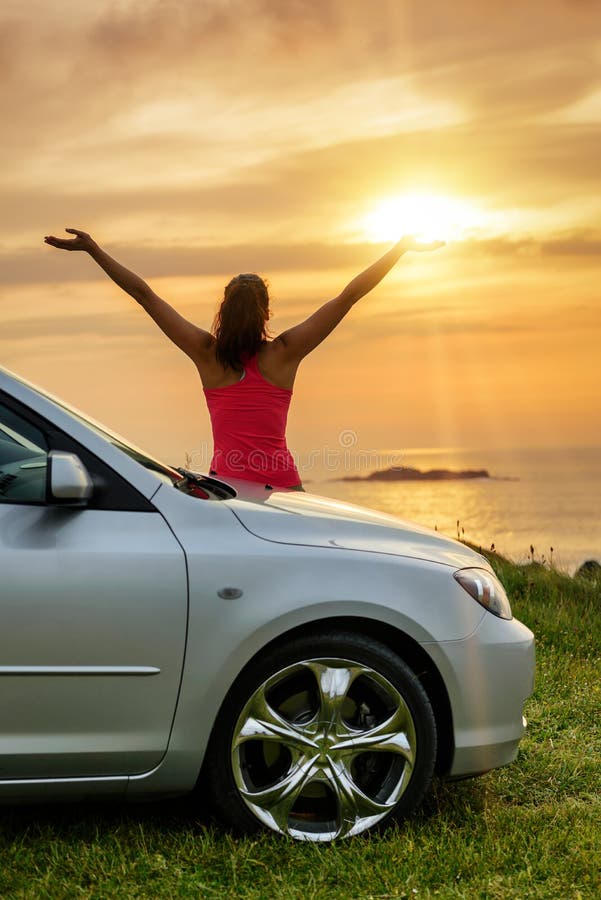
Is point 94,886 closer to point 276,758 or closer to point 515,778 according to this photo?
point 276,758

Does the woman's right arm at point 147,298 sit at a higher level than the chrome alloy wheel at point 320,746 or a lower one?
higher

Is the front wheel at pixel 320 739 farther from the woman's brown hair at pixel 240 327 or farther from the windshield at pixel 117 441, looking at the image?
the woman's brown hair at pixel 240 327

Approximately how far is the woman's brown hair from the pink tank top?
74 mm

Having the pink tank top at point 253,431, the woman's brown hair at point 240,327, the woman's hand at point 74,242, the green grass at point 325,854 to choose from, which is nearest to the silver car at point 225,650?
the green grass at point 325,854

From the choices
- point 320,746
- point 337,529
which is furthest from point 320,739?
point 337,529

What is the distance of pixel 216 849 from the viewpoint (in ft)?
13.0

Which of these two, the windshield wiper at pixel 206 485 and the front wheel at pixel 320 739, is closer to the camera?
the front wheel at pixel 320 739

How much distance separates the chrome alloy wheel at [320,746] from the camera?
3.93 m

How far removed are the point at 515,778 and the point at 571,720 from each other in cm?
118

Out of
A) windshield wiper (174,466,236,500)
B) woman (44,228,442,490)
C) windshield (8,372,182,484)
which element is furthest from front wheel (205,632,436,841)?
woman (44,228,442,490)

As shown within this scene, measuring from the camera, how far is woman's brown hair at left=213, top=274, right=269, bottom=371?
564 centimetres

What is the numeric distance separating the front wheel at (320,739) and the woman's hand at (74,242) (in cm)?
306

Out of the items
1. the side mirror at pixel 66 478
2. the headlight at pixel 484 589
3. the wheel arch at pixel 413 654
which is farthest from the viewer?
the headlight at pixel 484 589

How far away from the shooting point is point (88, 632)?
3.71 m
